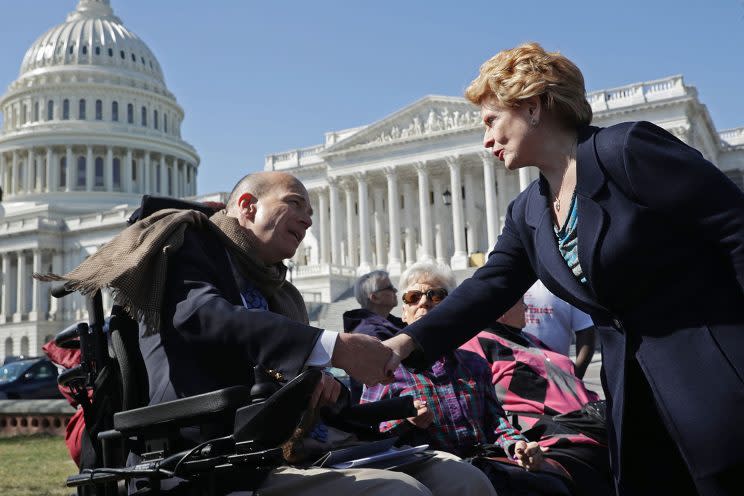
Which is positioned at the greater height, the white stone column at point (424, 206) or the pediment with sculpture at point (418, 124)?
the pediment with sculpture at point (418, 124)

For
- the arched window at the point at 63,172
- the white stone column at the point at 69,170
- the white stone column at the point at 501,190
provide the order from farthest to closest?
1. the arched window at the point at 63,172
2. the white stone column at the point at 69,170
3. the white stone column at the point at 501,190

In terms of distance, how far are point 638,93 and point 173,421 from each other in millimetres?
52091

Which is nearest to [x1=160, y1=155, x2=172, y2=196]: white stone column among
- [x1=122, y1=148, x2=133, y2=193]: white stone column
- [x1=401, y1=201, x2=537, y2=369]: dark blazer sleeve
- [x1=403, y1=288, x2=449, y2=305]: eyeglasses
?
[x1=122, y1=148, x2=133, y2=193]: white stone column

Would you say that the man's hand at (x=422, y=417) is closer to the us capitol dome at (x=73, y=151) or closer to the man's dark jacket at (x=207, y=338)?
the man's dark jacket at (x=207, y=338)

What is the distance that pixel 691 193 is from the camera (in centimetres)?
262

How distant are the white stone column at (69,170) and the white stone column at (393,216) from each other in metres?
41.3

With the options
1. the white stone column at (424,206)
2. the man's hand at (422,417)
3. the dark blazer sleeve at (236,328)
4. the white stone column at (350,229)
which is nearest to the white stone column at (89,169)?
the white stone column at (350,229)

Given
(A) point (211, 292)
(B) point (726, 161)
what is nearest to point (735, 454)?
(A) point (211, 292)

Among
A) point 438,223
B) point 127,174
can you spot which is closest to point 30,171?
point 127,174

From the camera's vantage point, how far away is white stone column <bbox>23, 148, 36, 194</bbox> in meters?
84.3

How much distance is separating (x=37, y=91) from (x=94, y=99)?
A: 6299 millimetres

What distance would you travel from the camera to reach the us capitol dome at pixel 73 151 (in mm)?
75438

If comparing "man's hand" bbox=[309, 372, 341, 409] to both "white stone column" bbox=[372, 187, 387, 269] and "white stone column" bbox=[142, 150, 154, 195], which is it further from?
"white stone column" bbox=[142, 150, 154, 195]

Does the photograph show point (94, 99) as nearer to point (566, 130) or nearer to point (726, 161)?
point (726, 161)
